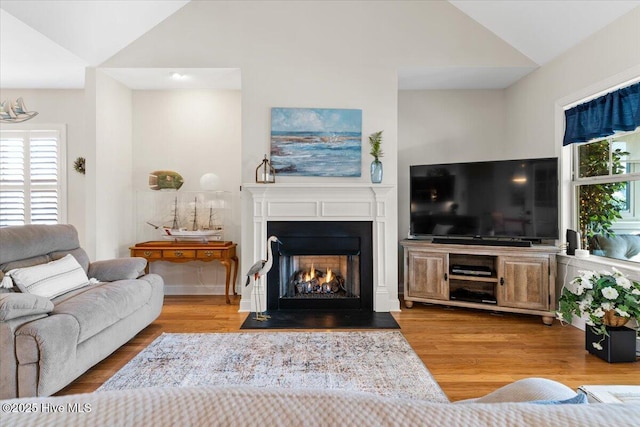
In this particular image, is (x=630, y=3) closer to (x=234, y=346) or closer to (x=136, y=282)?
(x=234, y=346)

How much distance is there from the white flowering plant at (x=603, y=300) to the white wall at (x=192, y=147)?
3.64 m

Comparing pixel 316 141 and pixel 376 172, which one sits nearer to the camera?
pixel 376 172

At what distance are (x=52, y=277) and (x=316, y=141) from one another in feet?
8.76

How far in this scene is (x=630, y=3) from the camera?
2.70 metres

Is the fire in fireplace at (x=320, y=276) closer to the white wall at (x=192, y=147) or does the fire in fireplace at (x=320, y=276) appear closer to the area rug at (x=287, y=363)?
the area rug at (x=287, y=363)

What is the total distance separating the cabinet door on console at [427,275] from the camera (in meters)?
3.80

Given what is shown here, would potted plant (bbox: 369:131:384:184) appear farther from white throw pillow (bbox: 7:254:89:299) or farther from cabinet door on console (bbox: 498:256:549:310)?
white throw pillow (bbox: 7:254:89:299)

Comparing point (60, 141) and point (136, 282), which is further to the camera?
point (60, 141)

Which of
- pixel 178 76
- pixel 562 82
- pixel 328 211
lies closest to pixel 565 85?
pixel 562 82

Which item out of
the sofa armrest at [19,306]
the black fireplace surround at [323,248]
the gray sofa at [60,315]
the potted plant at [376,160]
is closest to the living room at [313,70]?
the potted plant at [376,160]

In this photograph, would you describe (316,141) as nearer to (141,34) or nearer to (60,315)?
(141,34)

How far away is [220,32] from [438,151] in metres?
3.01

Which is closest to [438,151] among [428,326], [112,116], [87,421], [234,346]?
[428,326]

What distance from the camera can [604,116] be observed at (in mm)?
3025
